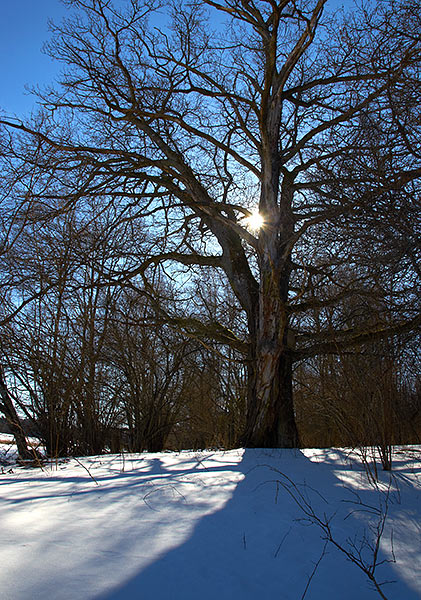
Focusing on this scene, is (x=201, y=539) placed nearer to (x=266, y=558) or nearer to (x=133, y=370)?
(x=266, y=558)

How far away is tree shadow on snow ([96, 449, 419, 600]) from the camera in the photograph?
4.98ft

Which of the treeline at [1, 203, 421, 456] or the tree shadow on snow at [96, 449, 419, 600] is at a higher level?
the treeline at [1, 203, 421, 456]

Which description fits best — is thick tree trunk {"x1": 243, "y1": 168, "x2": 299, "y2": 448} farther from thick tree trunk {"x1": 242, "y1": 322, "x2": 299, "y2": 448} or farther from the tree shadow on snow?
the tree shadow on snow

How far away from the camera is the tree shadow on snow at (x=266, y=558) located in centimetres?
152

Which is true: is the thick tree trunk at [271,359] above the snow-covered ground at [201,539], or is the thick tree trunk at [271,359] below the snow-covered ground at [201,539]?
above

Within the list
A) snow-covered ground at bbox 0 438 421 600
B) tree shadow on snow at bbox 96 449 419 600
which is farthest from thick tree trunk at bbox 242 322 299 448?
tree shadow on snow at bbox 96 449 419 600

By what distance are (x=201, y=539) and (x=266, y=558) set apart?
309mm

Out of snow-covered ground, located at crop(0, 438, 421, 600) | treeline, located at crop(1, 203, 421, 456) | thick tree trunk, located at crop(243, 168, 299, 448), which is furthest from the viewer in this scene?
thick tree trunk, located at crop(243, 168, 299, 448)

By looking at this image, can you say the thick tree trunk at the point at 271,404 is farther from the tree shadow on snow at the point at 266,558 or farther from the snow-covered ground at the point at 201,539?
the tree shadow on snow at the point at 266,558

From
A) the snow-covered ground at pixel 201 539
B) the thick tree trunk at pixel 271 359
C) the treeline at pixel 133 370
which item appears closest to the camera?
the snow-covered ground at pixel 201 539

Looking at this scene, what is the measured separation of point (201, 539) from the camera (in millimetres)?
1956

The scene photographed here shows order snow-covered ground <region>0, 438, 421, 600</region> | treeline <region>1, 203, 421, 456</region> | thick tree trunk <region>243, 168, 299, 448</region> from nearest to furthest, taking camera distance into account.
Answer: snow-covered ground <region>0, 438, 421, 600</region>, treeline <region>1, 203, 421, 456</region>, thick tree trunk <region>243, 168, 299, 448</region>

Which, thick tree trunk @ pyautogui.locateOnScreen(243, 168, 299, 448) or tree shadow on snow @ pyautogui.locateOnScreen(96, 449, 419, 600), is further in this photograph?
thick tree trunk @ pyautogui.locateOnScreen(243, 168, 299, 448)

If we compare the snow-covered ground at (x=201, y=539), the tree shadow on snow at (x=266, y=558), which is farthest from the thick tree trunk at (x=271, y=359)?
the tree shadow on snow at (x=266, y=558)
